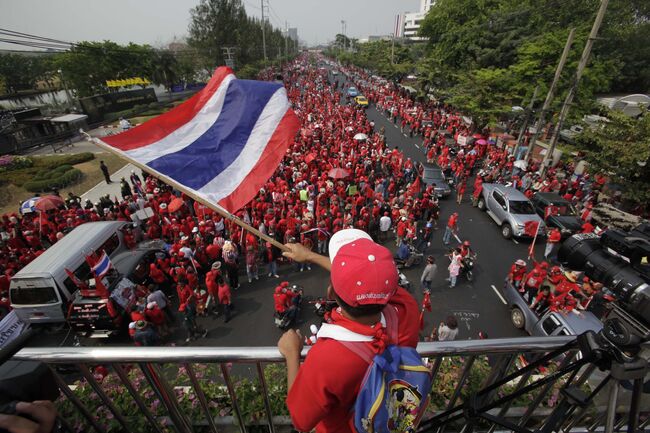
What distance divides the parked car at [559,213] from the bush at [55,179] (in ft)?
89.6

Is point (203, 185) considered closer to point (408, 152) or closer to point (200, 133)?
point (200, 133)

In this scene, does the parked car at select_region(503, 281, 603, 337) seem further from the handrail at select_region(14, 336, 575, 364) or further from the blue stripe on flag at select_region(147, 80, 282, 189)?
the blue stripe on flag at select_region(147, 80, 282, 189)

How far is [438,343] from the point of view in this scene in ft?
6.49

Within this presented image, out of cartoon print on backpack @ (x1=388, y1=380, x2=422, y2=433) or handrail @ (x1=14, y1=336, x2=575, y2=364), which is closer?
cartoon print on backpack @ (x1=388, y1=380, x2=422, y2=433)

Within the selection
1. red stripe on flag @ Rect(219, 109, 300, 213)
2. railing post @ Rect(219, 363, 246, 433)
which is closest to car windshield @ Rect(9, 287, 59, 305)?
red stripe on flag @ Rect(219, 109, 300, 213)

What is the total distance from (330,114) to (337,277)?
103 feet

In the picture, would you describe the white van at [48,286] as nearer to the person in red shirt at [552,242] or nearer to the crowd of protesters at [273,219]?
the crowd of protesters at [273,219]

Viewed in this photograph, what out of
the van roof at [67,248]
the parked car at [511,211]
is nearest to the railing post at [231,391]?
the van roof at [67,248]

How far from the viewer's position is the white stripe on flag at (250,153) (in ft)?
14.0

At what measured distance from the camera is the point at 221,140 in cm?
486

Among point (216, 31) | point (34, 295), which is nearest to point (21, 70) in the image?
point (216, 31)

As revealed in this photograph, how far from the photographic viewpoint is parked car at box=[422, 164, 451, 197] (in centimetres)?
1712

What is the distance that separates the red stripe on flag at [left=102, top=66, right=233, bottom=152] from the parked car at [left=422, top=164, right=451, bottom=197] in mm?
14185

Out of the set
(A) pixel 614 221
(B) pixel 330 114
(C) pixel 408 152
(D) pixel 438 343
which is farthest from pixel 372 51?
(D) pixel 438 343
